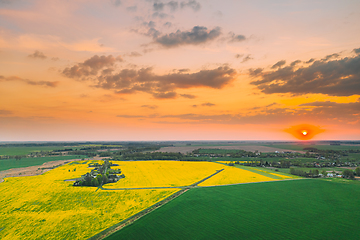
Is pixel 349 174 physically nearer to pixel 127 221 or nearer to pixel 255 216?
pixel 255 216

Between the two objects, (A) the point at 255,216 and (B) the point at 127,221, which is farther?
(A) the point at 255,216

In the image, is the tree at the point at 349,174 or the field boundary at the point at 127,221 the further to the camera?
the tree at the point at 349,174

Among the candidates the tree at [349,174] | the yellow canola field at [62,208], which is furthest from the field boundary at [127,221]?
the tree at [349,174]

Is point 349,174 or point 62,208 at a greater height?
point 349,174

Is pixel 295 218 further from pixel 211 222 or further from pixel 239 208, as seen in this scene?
pixel 211 222

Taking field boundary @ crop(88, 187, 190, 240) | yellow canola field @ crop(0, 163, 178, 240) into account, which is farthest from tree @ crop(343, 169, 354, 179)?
field boundary @ crop(88, 187, 190, 240)

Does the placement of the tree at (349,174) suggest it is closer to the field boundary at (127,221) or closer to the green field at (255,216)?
the green field at (255,216)

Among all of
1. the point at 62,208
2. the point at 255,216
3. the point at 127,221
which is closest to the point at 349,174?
the point at 255,216
